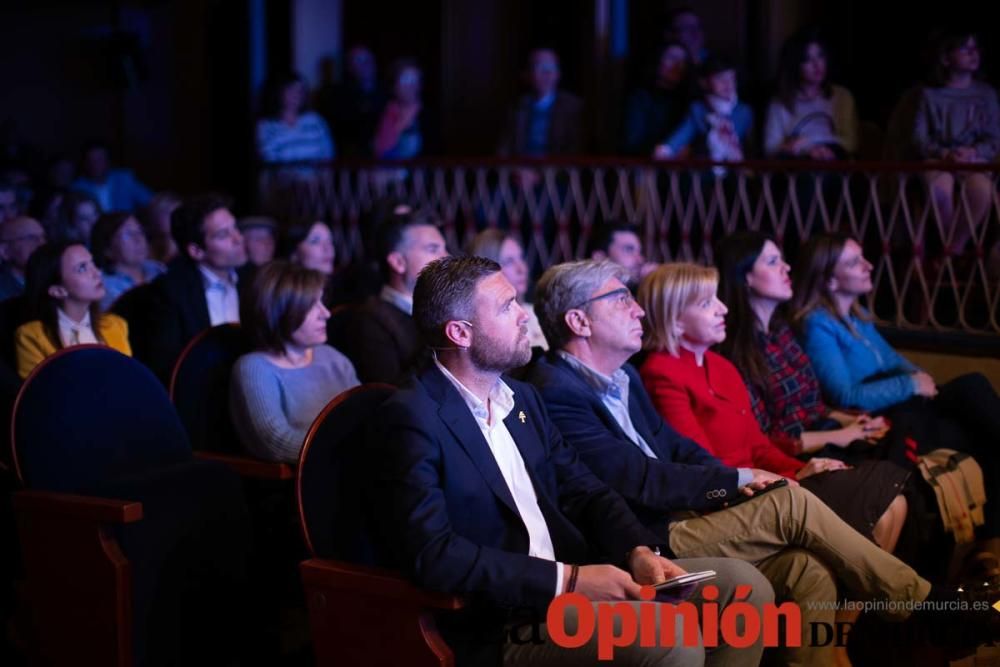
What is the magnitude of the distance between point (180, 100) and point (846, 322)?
21.3 ft

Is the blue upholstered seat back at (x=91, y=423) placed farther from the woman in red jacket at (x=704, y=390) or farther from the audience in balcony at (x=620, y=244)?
the audience in balcony at (x=620, y=244)

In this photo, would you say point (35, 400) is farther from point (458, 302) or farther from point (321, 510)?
point (458, 302)

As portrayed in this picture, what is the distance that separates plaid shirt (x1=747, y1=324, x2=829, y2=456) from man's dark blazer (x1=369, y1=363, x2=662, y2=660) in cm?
121

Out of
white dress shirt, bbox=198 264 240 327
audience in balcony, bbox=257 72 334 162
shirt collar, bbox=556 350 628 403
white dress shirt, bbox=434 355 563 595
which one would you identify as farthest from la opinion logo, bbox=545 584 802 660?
audience in balcony, bbox=257 72 334 162

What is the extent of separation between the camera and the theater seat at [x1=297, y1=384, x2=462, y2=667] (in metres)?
2.33

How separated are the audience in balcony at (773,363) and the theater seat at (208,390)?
152 centimetres

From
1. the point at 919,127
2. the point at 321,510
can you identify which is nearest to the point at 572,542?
the point at 321,510

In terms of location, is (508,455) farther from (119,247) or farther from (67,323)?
(119,247)

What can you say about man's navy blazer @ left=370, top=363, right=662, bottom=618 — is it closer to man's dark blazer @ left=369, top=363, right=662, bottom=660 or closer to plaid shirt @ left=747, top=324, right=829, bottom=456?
man's dark blazer @ left=369, top=363, right=662, bottom=660

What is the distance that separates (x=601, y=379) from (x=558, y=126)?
12.2 ft

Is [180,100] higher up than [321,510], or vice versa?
[180,100]

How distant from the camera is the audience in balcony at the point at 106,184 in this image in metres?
7.75

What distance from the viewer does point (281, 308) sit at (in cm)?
343

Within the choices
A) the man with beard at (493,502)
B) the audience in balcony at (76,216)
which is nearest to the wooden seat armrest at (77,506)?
the man with beard at (493,502)
